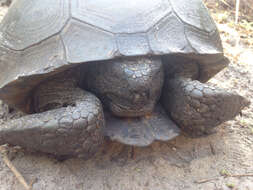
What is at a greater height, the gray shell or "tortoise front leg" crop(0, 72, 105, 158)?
the gray shell

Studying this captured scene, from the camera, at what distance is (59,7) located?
1966 mm

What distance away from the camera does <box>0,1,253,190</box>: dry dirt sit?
1784mm

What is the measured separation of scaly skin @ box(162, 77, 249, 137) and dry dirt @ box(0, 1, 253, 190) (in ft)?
0.63

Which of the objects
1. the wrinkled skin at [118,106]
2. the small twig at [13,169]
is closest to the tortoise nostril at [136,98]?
the wrinkled skin at [118,106]

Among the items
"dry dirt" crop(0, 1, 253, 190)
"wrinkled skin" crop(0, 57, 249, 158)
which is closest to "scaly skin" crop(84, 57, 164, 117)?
"wrinkled skin" crop(0, 57, 249, 158)

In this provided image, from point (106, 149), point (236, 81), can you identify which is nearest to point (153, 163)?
point (106, 149)

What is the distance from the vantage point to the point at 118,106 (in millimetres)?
1932

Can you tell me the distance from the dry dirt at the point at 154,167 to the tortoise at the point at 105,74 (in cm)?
16

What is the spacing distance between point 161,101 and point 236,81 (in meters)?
1.20

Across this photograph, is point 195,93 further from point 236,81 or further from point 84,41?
point 236,81

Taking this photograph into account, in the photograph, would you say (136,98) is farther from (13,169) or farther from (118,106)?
(13,169)

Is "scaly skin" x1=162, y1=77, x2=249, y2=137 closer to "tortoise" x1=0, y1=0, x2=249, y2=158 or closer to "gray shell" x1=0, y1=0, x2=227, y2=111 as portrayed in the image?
"tortoise" x1=0, y1=0, x2=249, y2=158

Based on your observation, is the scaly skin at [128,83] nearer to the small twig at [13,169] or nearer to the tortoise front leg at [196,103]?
the tortoise front leg at [196,103]

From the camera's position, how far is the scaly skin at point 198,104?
190 centimetres
